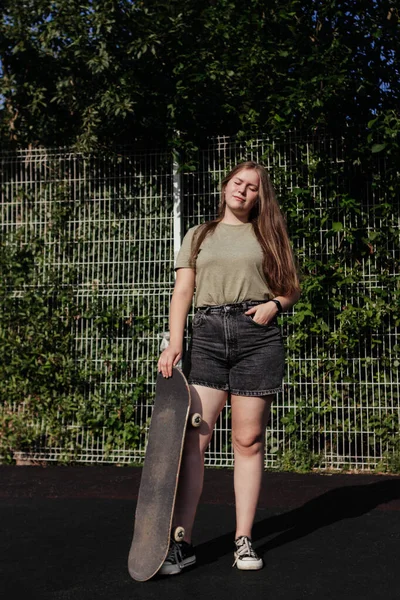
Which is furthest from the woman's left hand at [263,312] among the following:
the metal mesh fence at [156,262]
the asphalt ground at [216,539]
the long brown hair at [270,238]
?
the metal mesh fence at [156,262]

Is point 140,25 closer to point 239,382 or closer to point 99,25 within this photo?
point 99,25

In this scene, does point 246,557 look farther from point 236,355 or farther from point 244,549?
point 236,355

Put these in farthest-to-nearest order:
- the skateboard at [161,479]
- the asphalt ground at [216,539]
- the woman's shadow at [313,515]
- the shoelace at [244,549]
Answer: the woman's shadow at [313,515] < the shoelace at [244,549] < the skateboard at [161,479] < the asphalt ground at [216,539]

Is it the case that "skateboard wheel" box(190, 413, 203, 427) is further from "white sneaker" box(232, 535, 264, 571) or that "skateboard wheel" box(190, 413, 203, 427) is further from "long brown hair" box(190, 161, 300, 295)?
"long brown hair" box(190, 161, 300, 295)

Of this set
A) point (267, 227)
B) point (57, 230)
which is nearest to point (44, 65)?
point (57, 230)

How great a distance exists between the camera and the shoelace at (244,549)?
3514 millimetres

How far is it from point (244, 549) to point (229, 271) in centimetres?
122

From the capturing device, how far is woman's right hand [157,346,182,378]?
3578 millimetres

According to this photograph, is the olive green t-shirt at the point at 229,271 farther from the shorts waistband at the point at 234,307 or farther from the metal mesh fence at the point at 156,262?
the metal mesh fence at the point at 156,262

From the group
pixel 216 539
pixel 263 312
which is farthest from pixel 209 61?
pixel 216 539

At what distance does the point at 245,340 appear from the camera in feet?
11.8

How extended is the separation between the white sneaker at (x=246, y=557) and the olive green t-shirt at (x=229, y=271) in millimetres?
1061

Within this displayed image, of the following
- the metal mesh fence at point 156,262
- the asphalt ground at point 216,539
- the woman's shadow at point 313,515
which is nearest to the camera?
the asphalt ground at point 216,539

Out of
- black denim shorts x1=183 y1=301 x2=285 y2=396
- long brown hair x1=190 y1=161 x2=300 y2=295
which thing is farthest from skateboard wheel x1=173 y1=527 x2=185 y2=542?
long brown hair x1=190 y1=161 x2=300 y2=295
